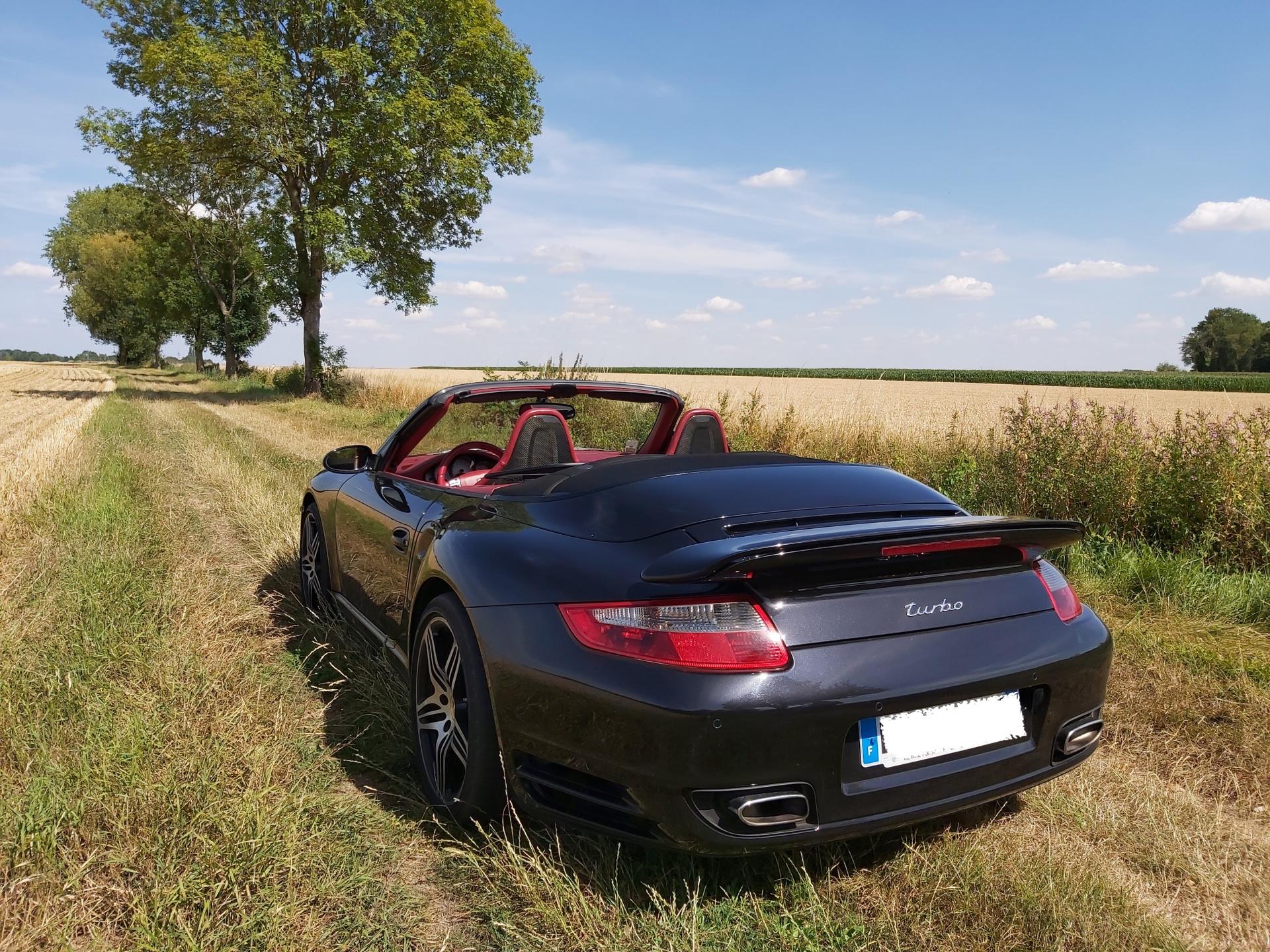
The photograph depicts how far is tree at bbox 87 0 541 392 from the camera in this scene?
21.9 metres

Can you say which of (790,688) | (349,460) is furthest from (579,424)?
(790,688)

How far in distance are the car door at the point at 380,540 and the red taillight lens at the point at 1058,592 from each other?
204 cm

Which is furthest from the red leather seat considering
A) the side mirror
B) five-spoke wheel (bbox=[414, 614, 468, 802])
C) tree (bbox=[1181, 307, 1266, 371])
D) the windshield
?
tree (bbox=[1181, 307, 1266, 371])

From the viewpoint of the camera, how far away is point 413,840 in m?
2.56

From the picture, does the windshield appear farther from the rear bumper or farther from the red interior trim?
the rear bumper

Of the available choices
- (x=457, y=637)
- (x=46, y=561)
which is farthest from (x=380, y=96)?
(x=457, y=637)

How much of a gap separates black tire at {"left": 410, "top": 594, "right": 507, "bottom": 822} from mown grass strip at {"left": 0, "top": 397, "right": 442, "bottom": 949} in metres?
0.23

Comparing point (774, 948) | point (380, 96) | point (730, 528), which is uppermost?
point (380, 96)

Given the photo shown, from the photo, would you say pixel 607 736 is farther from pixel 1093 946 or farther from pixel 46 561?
pixel 46 561

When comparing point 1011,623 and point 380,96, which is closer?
point 1011,623

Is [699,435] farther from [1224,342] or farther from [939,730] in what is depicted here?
[1224,342]

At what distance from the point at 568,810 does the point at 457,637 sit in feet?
2.08

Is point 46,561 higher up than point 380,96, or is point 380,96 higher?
point 380,96

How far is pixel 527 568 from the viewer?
234 cm
